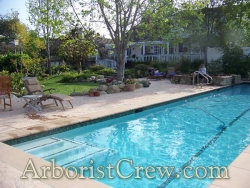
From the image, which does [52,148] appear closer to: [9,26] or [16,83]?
[16,83]

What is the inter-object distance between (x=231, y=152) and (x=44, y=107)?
18.7 feet

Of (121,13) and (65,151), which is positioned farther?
(121,13)

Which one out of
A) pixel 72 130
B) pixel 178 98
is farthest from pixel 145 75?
pixel 72 130

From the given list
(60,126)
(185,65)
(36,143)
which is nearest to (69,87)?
(60,126)

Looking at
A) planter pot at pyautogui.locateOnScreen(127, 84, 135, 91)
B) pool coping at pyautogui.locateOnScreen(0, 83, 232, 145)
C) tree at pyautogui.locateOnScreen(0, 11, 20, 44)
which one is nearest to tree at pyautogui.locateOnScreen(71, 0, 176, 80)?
planter pot at pyautogui.locateOnScreen(127, 84, 135, 91)

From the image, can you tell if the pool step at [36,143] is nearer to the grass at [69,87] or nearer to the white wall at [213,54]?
the grass at [69,87]

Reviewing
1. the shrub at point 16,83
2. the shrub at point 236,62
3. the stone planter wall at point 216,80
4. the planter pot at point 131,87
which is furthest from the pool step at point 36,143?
the shrub at point 236,62

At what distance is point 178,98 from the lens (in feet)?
34.1

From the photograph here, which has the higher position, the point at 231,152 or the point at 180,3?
the point at 180,3

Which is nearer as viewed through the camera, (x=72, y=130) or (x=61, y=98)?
(x=72, y=130)

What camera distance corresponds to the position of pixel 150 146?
5.69 m

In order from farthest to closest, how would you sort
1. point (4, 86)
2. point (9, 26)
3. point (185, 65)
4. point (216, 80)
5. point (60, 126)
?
point (9, 26) < point (185, 65) < point (216, 80) < point (4, 86) < point (60, 126)

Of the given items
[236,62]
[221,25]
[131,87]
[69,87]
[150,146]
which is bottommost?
[150,146]

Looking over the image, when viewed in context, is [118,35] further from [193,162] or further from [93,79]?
[193,162]
